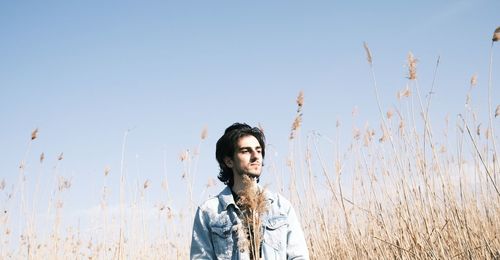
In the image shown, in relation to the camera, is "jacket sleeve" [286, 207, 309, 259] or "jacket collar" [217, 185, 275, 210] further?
"jacket collar" [217, 185, 275, 210]

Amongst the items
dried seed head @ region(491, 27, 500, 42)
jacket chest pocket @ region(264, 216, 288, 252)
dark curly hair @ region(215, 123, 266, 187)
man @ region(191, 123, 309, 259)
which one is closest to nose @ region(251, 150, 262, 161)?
man @ region(191, 123, 309, 259)

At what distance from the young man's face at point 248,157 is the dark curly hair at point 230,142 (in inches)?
2.0

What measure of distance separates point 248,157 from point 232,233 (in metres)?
0.40

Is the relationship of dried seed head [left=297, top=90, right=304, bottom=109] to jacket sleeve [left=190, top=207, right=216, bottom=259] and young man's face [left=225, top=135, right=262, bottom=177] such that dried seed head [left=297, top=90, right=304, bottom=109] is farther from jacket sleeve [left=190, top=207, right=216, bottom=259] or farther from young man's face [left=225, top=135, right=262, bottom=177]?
jacket sleeve [left=190, top=207, right=216, bottom=259]

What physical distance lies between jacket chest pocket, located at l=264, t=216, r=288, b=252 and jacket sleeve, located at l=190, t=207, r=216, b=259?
0.30m

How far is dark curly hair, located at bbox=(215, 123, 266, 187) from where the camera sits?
225 centimetres

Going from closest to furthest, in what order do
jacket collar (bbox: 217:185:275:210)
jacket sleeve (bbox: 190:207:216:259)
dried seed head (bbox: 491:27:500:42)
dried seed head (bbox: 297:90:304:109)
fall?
1. dried seed head (bbox: 491:27:500:42)
2. jacket sleeve (bbox: 190:207:216:259)
3. jacket collar (bbox: 217:185:275:210)
4. dried seed head (bbox: 297:90:304:109)

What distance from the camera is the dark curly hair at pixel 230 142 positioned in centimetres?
225

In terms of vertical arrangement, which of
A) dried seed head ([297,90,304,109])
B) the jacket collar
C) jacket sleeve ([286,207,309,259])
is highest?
dried seed head ([297,90,304,109])

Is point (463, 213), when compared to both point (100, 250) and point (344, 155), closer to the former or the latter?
point (344, 155)

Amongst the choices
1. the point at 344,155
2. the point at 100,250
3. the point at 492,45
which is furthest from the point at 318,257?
the point at 100,250

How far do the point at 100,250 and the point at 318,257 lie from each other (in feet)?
9.33

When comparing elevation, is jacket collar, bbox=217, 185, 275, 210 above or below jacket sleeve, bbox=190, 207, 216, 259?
above

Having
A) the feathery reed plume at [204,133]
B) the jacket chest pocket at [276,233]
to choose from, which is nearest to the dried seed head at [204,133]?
the feathery reed plume at [204,133]
